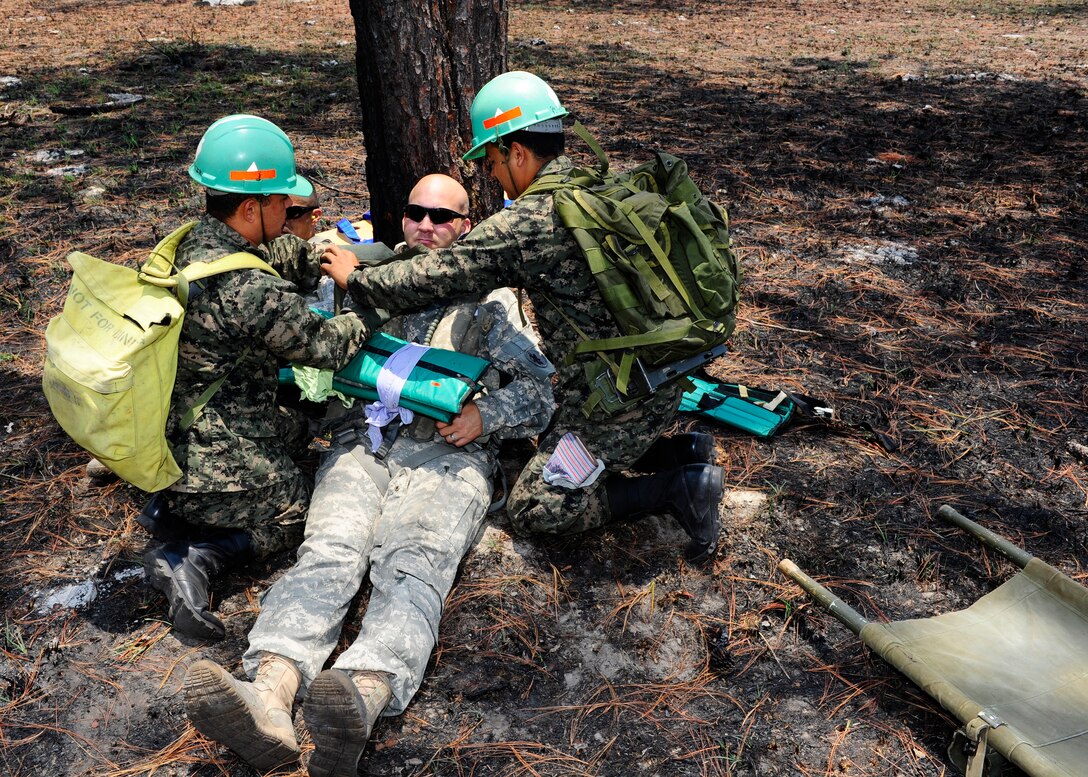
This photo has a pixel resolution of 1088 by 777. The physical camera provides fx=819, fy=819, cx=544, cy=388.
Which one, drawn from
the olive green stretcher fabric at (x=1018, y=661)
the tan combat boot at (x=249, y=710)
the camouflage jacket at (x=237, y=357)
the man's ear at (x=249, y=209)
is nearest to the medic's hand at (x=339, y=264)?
the camouflage jacket at (x=237, y=357)

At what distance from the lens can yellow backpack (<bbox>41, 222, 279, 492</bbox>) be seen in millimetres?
3045

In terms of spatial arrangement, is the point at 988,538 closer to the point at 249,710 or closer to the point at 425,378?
the point at 425,378

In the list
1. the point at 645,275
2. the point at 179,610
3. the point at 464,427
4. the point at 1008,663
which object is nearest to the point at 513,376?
the point at 464,427

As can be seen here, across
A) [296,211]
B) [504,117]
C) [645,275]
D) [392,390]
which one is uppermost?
[504,117]

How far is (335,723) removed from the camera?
2.61m

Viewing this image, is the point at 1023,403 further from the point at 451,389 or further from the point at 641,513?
the point at 451,389

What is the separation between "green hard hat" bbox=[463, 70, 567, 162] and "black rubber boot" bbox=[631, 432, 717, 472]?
1.60 m

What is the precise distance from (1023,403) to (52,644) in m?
5.12

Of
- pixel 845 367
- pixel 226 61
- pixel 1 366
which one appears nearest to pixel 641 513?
pixel 845 367

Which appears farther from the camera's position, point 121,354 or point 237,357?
point 237,357

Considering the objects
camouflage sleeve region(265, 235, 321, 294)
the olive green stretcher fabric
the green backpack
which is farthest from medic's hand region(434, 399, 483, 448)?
the olive green stretcher fabric

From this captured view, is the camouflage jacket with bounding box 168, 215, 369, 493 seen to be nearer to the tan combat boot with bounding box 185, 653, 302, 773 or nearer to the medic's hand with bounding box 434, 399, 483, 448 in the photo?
A: the medic's hand with bounding box 434, 399, 483, 448

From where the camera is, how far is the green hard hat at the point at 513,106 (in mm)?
3666

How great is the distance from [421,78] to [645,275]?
192cm
